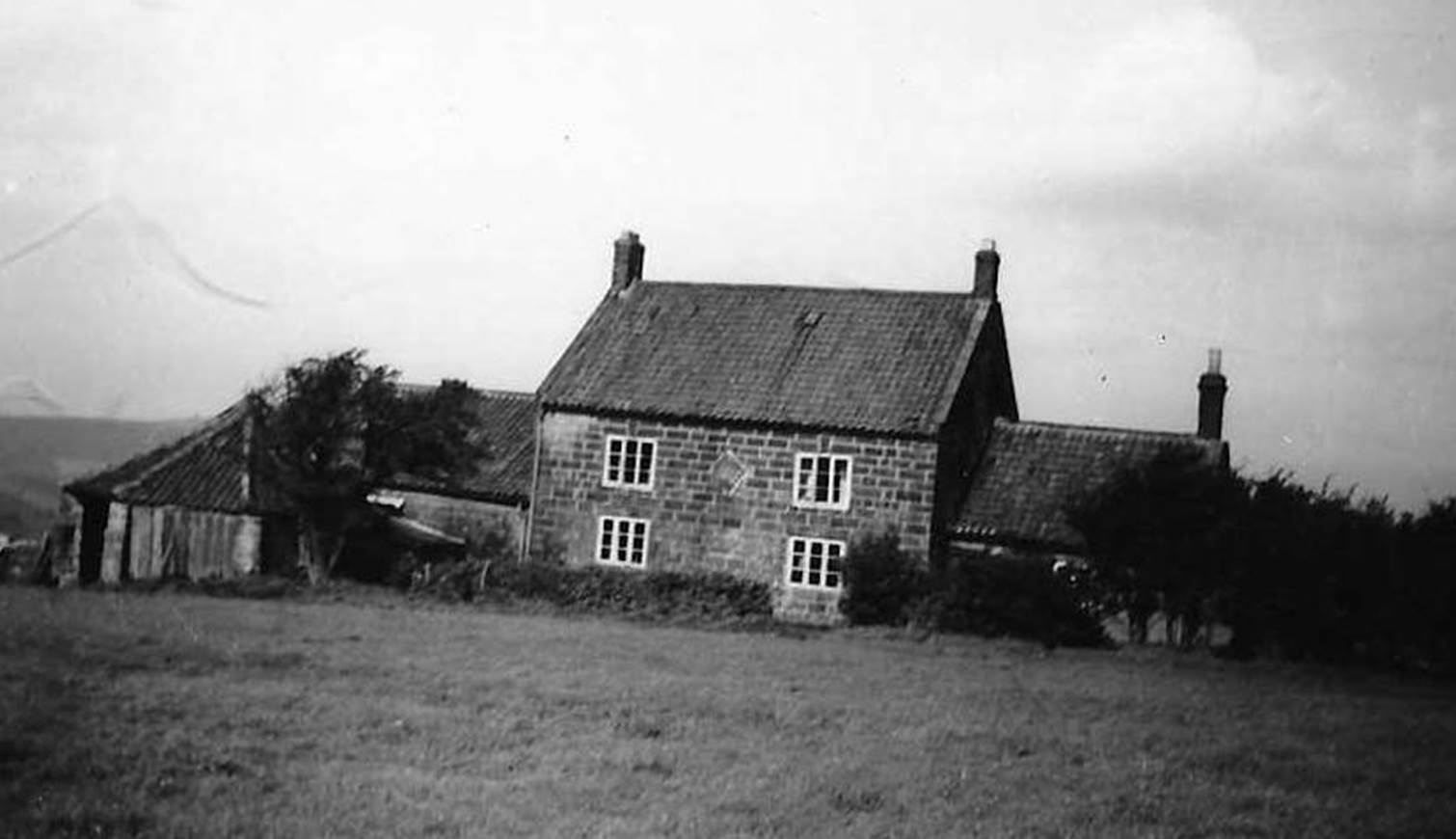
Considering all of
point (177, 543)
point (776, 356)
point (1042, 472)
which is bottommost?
point (177, 543)

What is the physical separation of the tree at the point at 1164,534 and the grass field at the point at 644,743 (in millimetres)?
4534

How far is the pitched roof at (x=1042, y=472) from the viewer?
99.7ft

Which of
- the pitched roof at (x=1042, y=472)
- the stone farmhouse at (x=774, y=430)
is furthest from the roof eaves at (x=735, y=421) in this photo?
the pitched roof at (x=1042, y=472)

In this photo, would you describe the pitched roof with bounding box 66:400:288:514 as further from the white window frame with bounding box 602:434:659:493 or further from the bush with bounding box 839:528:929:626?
the bush with bounding box 839:528:929:626

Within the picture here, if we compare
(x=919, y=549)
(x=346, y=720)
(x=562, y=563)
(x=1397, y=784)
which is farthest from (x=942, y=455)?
(x=346, y=720)

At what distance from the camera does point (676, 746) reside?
1214 cm

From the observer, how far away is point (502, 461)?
35938mm

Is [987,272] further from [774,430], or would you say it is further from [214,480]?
[214,480]

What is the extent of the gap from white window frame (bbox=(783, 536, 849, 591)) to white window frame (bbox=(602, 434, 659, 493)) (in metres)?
4.46

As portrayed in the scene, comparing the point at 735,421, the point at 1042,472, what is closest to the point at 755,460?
the point at 735,421

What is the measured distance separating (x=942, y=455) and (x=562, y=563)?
1082 cm

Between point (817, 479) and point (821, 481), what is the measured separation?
0.38ft

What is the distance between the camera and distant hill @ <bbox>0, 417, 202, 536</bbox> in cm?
6144

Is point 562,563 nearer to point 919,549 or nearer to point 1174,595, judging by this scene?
point 919,549
